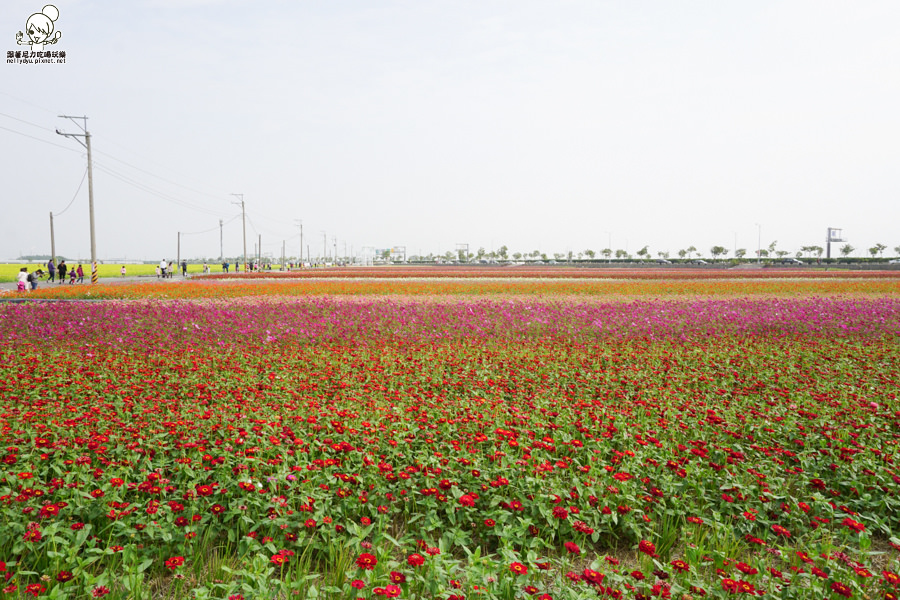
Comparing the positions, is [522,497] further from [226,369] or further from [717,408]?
[226,369]

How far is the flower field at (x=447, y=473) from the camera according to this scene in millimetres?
2719

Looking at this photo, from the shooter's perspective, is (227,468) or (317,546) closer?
(317,546)

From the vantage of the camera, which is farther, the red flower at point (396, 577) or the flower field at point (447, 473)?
the flower field at point (447, 473)

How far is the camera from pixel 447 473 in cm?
380

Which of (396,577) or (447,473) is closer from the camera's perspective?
(396,577)

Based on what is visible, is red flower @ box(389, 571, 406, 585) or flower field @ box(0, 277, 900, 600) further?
flower field @ box(0, 277, 900, 600)

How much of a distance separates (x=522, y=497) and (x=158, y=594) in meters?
2.23

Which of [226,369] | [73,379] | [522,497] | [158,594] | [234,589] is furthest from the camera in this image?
[226,369]

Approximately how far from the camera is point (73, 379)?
6441 mm

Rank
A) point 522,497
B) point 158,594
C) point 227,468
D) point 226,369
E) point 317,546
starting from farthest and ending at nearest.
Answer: point 226,369 → point 227,468 → point 522,497 → point 317,546 → point 158,594

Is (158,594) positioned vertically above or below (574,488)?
below

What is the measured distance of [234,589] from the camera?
253cm

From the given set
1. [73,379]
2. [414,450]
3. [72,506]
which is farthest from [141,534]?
[73,379]

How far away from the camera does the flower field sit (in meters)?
2.72
